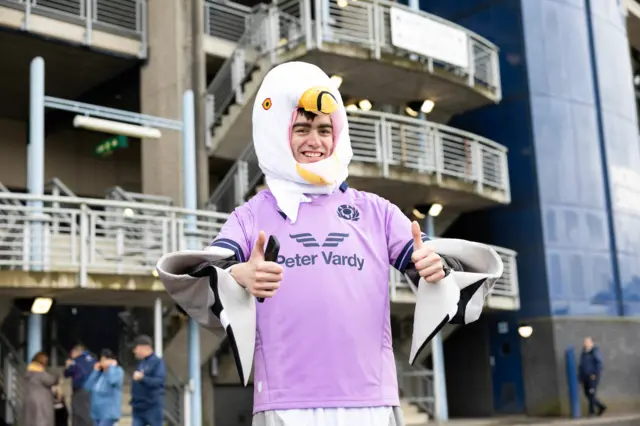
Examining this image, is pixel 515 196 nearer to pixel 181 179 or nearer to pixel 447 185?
pixel 447 185

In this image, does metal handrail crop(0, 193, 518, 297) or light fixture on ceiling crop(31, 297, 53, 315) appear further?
light fixture on ceiling crop(31, 297, 53, 315)

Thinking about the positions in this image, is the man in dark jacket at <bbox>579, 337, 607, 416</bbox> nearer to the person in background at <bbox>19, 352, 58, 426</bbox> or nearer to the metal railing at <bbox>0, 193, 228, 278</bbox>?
the metal railing at <bbox>0, 193, 228, 278</bbox>

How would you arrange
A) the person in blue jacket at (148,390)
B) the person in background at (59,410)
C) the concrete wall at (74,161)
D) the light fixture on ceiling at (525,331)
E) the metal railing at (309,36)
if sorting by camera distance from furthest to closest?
the concrete wall at (74,161), the light fixture on ceiling at (525,331), the metal railing at (309,36), the person in background at (59,410), the person in blue jacket at (148,390)

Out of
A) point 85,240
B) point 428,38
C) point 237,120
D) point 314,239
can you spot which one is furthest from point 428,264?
point 428,38

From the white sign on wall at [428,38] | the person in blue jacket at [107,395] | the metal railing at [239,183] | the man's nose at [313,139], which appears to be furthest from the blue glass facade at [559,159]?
the man's nose at [313,139]

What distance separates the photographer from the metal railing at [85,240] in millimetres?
13742

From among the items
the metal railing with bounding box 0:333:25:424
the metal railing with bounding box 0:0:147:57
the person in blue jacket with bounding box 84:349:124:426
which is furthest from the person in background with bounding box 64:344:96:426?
the metal railing with bounding box 0:0:147:57

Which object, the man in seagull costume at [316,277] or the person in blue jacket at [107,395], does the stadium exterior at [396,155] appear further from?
the man in seagull costume at [316,277]

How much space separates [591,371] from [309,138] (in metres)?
18.3

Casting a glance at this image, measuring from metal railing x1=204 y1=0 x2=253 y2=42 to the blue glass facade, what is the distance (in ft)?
20.0

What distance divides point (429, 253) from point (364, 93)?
57.7ft

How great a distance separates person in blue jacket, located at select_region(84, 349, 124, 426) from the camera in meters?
12.3

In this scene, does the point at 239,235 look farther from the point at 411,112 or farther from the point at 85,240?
the point at 411,112

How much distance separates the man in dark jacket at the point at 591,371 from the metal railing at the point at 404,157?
4.10 meters
